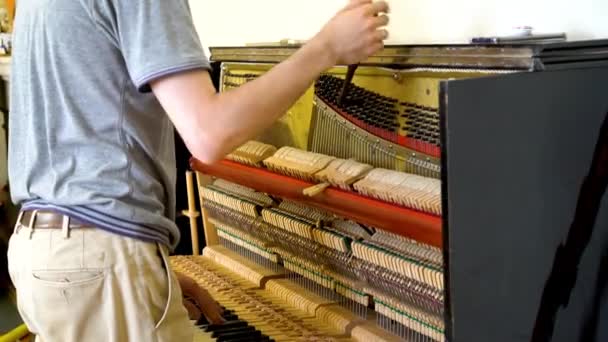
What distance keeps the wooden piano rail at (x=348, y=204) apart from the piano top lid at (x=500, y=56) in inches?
12.4

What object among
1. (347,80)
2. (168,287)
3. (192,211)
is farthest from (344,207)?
(192,211)

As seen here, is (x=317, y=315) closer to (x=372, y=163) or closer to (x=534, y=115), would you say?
(x=372, y=163)

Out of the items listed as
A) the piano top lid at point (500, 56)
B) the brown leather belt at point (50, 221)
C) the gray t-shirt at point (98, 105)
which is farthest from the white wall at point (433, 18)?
the brown leather belt at point (50, 221)

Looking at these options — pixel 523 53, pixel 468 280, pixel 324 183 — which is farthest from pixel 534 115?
pixel 324 183

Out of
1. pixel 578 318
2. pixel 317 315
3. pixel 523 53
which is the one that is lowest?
pixel 317 315

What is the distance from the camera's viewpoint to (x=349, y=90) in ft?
5.86

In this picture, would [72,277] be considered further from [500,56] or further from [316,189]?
[500,56]

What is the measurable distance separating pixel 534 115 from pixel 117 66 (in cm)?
77

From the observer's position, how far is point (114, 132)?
4.43ft

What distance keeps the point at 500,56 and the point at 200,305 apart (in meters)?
1.01

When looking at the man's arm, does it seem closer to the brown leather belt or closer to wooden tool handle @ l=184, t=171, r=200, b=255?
the brown leather belt

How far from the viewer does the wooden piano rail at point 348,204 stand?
141cm

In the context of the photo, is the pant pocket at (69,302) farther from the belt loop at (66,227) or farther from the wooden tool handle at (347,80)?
the wooden tool handle at (347,80)

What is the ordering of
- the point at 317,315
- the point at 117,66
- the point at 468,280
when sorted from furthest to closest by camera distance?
the point at 317,315 → the point at 117,66 → the point at 468,280
